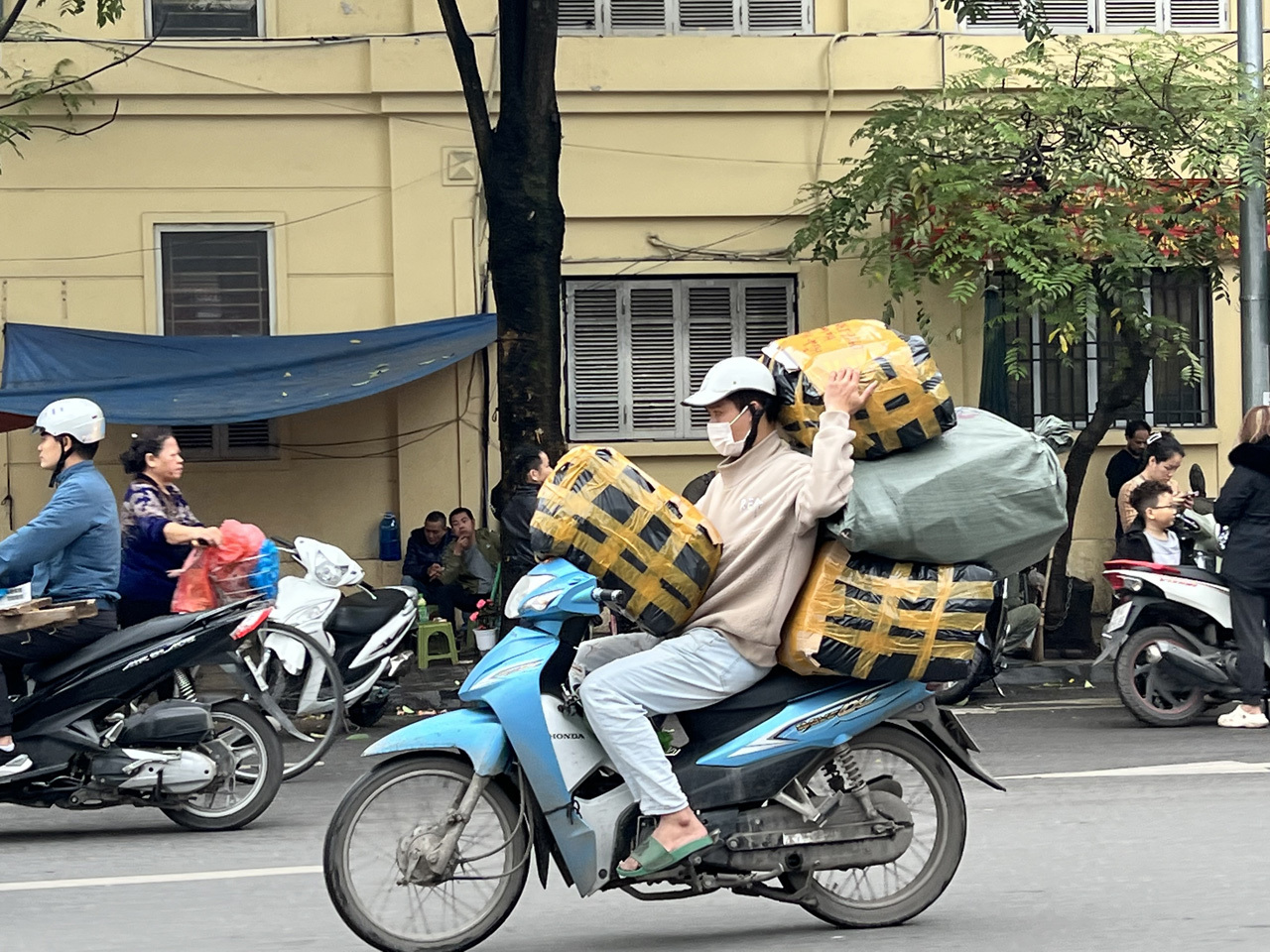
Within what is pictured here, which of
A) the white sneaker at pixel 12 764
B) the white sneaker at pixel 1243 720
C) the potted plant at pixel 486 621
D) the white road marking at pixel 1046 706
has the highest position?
the white sneaker at pixel 12 764

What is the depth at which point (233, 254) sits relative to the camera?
50.9 ft

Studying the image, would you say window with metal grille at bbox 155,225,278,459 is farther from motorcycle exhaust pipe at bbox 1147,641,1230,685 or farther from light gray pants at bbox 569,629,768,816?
light gray pants at bbox 569,629,768,816

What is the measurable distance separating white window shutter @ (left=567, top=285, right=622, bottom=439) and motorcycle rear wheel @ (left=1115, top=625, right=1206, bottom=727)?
646cm

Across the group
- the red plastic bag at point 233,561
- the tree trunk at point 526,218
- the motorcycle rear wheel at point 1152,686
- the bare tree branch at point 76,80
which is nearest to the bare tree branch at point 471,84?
the tree trunk at point 526,218

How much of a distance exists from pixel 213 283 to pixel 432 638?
3.88 meters

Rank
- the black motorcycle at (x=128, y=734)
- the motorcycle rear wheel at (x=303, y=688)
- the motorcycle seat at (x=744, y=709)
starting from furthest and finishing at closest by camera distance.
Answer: the motorcycle rear wheel at (x=303, y=688), the black motorcycle at (x=128, y=734), the motorcycle seat at (x=744, y=709)

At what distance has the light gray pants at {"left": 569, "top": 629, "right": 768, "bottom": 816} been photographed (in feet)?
16.9

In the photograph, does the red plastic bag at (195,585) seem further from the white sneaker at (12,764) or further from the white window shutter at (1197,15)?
the white window shutter at (1197,15)

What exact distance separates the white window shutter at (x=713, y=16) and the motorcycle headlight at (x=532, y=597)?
11.4 meters

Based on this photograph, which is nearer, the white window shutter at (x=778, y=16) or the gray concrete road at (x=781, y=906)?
the gray concrete road at (x=781, y=906)

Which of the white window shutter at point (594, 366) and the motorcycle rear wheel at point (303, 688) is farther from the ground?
the white window shutter at point (594, 366)

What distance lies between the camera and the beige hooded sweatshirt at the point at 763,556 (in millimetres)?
5266

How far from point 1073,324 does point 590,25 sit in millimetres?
5118

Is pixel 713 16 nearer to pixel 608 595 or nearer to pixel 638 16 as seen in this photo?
pixel 638 16
